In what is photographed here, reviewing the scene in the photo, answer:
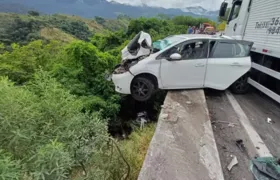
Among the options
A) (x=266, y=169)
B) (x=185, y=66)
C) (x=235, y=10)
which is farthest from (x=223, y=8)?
(x=266, y=169)

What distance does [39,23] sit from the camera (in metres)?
44.4

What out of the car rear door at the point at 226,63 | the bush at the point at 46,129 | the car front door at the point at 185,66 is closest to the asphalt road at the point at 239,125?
the car rear door at the point at 226,63

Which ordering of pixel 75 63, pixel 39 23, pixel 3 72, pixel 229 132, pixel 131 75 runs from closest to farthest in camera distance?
pixel 229 132 → pixel 131 75 → pixel 75 63 → pixel 3 72 → pixel 39 23

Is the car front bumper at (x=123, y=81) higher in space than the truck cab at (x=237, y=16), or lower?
lower

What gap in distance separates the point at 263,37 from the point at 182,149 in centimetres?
471

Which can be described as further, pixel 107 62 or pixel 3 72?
pixel 3 72

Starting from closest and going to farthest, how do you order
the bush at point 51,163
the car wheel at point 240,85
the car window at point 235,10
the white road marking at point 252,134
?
the bush at point 51,163
the white road marking at point 252,134
the car wheel at point 240,85
the car window at point 235,10

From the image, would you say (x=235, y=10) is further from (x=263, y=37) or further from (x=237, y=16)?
(x=263, y=37)

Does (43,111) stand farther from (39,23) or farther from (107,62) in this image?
(39,23)

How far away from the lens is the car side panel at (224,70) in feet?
19.7

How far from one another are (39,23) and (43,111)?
48.4 m

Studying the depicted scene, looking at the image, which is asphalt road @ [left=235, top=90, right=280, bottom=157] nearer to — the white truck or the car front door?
the white truck

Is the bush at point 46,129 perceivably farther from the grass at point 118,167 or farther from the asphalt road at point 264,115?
the asphalt road at point 264,115

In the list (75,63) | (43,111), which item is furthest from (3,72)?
(43,111)
